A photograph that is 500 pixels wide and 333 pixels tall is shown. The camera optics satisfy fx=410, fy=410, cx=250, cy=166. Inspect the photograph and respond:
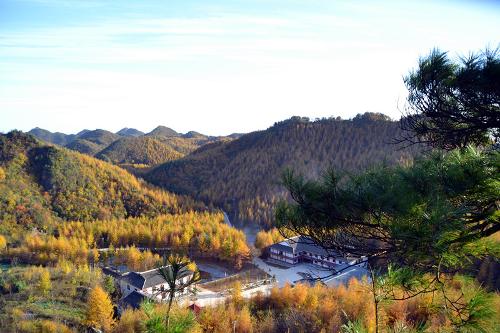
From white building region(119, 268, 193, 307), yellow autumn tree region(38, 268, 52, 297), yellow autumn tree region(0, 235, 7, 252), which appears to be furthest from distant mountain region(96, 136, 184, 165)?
yellow autumn tree region(38, 268, 52, 297)

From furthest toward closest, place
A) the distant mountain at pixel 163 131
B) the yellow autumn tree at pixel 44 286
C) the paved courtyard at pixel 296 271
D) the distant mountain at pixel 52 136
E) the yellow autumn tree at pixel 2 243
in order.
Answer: the distant mountain at pixel 163 131
the distant mountain at pixel 52 136
the yellow autumn tree at pixel 2 243
the paved courtyard at pixel 296 271
the yellow autumn tree at pixel 44 286

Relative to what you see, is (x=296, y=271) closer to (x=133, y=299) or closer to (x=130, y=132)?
(x=133, y=299)

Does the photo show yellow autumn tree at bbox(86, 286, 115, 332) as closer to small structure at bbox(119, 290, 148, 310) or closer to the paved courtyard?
small structure at bbox(119, 290, 148, 310)

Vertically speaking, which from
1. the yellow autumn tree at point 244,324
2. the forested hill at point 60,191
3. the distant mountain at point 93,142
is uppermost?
the distant mountain at point 93,142

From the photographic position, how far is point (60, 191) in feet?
107

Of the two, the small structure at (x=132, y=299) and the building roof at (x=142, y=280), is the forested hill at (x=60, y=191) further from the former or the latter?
the small structure at (x=132, y=299)

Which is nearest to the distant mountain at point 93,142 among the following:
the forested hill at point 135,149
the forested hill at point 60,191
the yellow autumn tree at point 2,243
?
the forested hill at point 135,149

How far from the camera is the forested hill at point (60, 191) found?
28.7 metres

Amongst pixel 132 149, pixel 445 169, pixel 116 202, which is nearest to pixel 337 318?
pixel 445 169

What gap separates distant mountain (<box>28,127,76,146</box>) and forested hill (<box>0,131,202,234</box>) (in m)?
72.4

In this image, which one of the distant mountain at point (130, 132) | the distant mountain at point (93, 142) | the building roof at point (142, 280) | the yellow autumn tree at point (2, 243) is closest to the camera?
the building roof at point (142, 280)

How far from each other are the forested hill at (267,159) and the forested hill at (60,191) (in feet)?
14.0

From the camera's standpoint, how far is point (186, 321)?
4.31 metres

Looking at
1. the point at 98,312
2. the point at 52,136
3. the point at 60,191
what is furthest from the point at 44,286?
the point at 52,136
